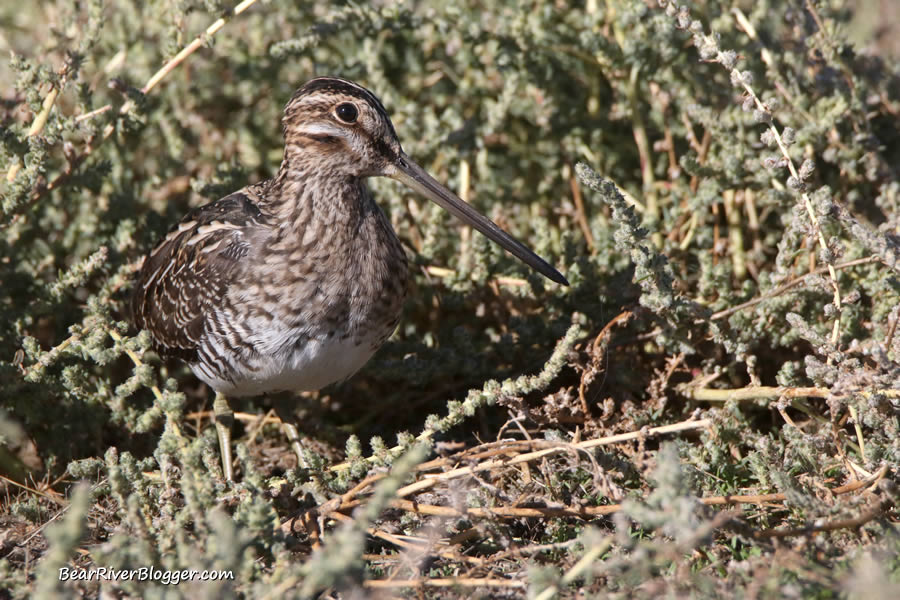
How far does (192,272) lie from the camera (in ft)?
12.1

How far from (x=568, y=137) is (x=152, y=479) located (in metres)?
2.45

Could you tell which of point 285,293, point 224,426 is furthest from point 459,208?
point 224,426

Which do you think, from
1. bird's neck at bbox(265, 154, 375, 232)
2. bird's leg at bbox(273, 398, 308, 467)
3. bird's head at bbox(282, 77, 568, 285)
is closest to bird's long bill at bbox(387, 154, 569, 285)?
bird's head at bbox(282, 77, 568, 285)

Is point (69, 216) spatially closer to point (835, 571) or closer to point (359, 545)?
point (359, 545)

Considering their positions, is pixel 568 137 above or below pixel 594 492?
above

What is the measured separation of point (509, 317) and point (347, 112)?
1203 mm

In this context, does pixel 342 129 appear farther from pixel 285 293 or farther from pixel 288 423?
pixel 288 423

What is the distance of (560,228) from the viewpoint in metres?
4.73

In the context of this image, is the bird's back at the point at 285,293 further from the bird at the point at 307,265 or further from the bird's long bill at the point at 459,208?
the bird's long bill at the point at 459,208

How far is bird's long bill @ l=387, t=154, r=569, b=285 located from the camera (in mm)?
3682

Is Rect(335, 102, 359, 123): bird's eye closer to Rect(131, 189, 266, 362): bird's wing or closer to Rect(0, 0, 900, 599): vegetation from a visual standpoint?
Rect(131, 189, 266, 362): bird's wing

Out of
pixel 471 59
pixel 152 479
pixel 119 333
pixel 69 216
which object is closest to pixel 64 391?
pixel 119 333

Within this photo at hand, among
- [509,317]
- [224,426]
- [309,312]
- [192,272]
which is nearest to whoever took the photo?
[309,312]

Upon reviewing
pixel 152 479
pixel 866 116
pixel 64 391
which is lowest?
pixel 152 479
